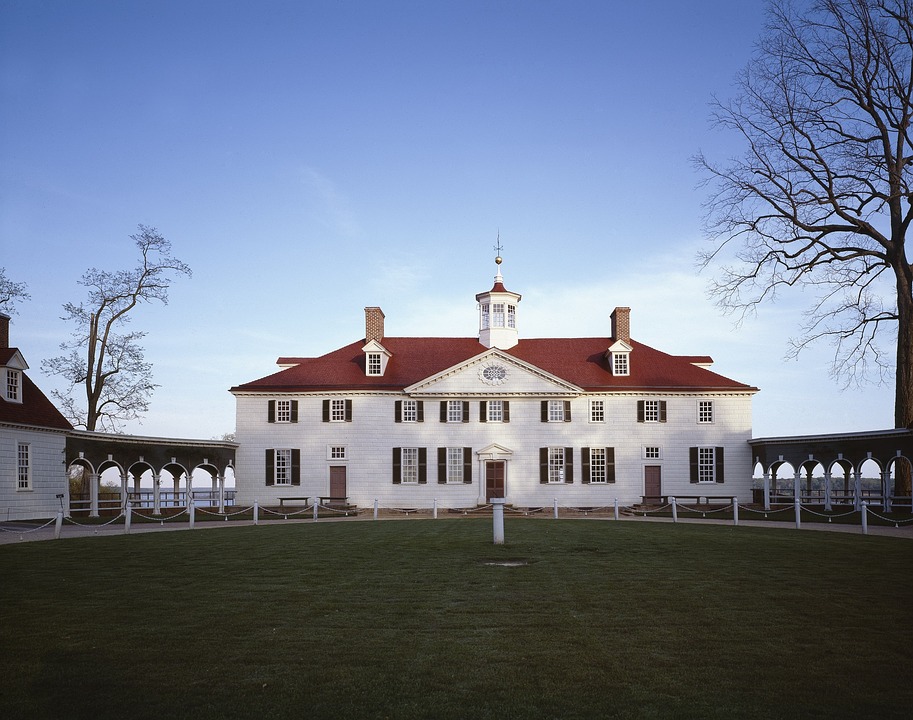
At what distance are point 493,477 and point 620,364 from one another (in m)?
8.48

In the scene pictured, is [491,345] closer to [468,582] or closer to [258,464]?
[258,464]

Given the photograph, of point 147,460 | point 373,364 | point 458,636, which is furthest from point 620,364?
point 458,636

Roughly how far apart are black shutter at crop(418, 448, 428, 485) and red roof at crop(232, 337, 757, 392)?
334 cm

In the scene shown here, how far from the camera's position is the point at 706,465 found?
41.1 meters

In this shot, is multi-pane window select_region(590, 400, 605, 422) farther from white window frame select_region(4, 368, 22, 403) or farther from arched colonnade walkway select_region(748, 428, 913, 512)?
white window frame select_region(4, 368, 22, 403)

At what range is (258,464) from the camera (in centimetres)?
4128

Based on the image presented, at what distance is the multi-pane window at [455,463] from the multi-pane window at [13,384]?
1884 centimetres

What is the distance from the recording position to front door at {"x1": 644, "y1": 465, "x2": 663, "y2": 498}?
135ft

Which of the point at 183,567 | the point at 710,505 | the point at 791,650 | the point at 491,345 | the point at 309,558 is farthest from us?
the point at 491,345

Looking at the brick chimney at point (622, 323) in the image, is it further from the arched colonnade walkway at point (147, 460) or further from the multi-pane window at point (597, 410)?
the arched colonnade walkway at point (147, 460)

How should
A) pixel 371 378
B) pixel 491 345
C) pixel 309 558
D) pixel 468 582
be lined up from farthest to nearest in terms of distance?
1. pixel 491 345
2. pixel 371 378
3. pixel 309 558
4. pixel 468 582

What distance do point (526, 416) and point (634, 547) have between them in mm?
23470

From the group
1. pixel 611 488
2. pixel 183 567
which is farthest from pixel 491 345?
pixel 183 567

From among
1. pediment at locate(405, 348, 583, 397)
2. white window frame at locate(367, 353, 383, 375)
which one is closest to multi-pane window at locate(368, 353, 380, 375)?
white window frame at locate(367, 353, 383, 375)
